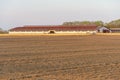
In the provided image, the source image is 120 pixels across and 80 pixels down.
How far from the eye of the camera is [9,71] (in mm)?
13539

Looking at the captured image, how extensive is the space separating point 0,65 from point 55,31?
324ft

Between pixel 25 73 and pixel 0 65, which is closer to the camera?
pixel 25 73

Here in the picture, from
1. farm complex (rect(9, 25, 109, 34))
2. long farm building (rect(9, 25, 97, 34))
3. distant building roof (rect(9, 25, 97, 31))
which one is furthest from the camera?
distant building roof (rect(9, 25, 97, 31))

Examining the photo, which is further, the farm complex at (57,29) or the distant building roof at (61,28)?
the distant building roof at (61,28)

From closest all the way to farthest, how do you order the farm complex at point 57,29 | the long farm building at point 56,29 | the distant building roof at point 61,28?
the farm complex at point 57,29, the long farm building at point 56,29, the distant building roof at point 61,28

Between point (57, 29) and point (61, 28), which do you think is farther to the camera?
point (57, 29)

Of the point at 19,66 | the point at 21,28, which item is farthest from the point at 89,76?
the point at 21,28

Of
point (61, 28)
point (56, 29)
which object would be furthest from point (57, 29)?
point (61, 28)

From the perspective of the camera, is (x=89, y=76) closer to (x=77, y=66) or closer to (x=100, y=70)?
(x=100, y=70)

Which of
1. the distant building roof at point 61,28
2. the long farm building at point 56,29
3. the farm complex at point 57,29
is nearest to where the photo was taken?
the farm complex at point 57,29

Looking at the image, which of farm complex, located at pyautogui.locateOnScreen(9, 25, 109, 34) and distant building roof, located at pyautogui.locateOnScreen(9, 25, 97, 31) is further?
distant building roof, located at pyautogui.locateOnScreen(9, 25, 97, 31)

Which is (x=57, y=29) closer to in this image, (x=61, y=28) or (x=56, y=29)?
(x=56, y=29)

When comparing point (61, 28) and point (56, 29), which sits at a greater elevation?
point (61, 28)

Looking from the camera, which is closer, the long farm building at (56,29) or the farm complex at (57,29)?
the farm complex at (57,29)
